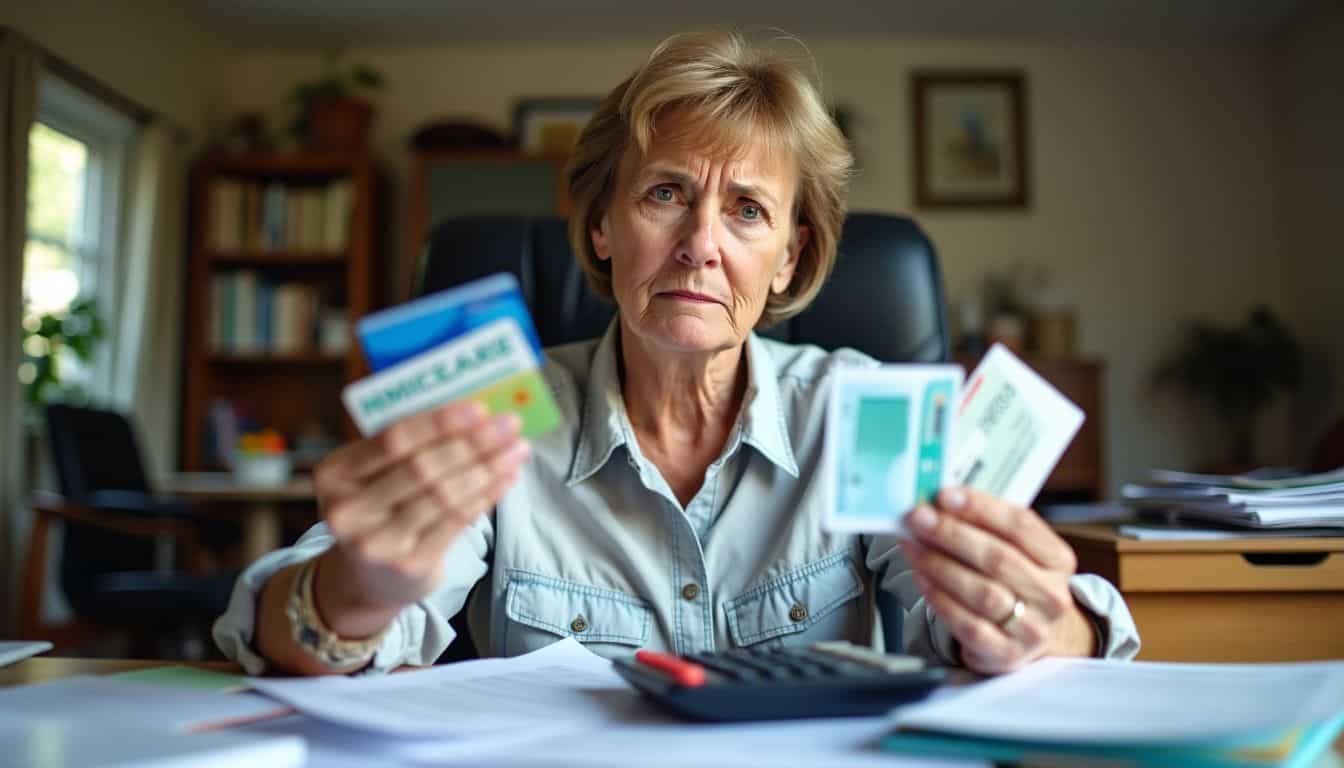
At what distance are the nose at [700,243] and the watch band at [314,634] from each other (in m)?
0.51

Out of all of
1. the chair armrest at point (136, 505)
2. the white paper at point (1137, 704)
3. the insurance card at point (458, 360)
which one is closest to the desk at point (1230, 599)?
the white paper at point (1137, 704)

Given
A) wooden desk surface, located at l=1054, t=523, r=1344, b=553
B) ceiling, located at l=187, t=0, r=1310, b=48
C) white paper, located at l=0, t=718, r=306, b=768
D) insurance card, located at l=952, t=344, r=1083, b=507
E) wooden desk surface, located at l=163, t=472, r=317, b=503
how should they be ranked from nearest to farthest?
1. white paper, located at l=0, t=718, r=306, b=768
2. insurance card, located at l=952, t=344, r=1083, b=507
3. wooden desk surface, located at l=1054, t=523, r=1344, b=553
4. wooden desk surface, located at l=163, t=472, r=317, b=503
5. ceiling, located at l=187, t=0, r=1310, b=48

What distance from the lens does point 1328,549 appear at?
1.12 meters

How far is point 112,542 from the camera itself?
3045 millimetres

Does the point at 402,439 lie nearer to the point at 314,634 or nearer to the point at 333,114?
the point at 314,634

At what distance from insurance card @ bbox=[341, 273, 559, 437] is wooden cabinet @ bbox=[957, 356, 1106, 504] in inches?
140

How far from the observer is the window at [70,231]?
10.9ft

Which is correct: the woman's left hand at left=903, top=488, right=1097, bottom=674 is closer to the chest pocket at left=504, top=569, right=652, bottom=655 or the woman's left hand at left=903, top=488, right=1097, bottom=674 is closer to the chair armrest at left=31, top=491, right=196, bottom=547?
the chest pocket at left=504, top=569, right=652, bottom=655

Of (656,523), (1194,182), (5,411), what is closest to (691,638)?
(656,523)

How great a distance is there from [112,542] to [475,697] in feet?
9.49

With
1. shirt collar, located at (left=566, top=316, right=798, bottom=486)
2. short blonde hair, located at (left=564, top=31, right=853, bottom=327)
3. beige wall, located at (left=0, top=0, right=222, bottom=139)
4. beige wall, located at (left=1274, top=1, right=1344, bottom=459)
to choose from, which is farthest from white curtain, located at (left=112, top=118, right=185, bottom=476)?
beige wall, located at (left=1274, top=1, right=1344, bottom=459)

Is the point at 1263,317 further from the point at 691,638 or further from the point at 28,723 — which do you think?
the point at 28,723

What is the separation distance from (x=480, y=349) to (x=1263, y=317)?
4.43 m

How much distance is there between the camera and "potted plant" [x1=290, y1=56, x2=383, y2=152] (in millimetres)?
4285
